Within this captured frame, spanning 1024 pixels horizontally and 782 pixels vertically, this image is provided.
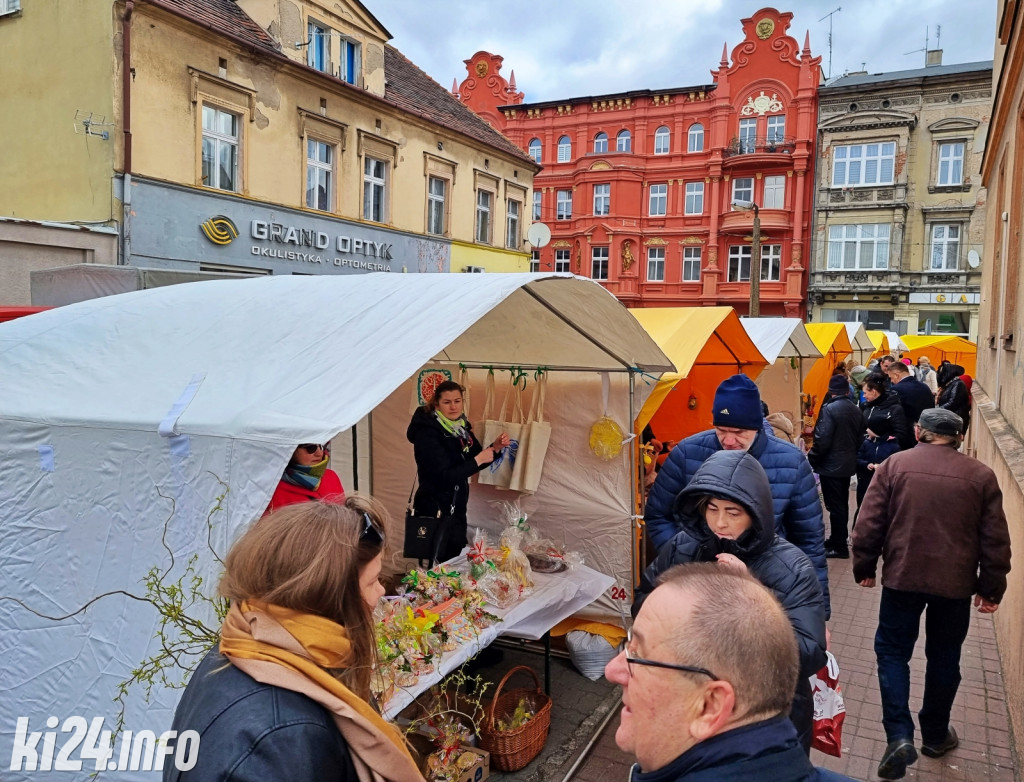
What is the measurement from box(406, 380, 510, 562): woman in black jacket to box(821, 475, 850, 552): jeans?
4300 mm

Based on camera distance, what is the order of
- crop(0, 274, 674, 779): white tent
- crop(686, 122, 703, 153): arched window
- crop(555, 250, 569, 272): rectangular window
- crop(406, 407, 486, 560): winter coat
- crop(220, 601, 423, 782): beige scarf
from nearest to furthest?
crop(220, 601, 423, 782): beige scarf
crop(0, 274, 674, 779): white tent
crop(406, 407, 486, 560): winter coat
crop(686, 122, 703, 153): arched window
crop(555, 250, 569, 272): rectangular window

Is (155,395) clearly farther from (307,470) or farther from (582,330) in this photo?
(582,330)

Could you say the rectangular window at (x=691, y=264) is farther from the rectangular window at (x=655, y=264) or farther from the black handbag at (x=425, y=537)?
the black handbag at (x=425, y=537)

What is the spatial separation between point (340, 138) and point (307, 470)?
1453 cm

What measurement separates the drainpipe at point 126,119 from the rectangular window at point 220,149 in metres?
1.59

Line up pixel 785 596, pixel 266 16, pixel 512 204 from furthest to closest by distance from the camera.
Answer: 1. pixel 512 204
2. pixel 266 16
3. pixel 785 596

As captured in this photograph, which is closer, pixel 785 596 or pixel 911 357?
pixel 785 596

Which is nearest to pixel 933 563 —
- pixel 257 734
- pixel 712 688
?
pixel 712 688

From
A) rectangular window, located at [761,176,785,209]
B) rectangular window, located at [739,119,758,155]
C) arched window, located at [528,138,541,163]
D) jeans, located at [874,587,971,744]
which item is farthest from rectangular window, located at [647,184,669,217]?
jeans, located at [874,587,971,744]

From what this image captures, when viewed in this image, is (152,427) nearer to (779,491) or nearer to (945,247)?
(779,491)

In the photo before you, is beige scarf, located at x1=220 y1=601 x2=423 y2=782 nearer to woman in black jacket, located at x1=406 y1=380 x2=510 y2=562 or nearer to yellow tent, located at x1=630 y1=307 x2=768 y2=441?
woman in black jacket, located at x1=406 y1=380 x2=510 y2=562

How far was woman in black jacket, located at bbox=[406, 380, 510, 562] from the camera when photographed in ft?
16.1

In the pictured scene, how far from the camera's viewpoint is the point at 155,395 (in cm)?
323

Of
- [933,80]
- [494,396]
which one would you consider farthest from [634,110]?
[494,396]
